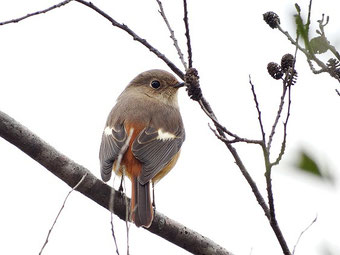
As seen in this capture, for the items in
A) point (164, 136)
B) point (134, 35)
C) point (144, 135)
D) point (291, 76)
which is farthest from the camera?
point (164, 136)

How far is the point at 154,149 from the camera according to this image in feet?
18.9

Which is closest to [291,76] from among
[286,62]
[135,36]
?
[286,62]

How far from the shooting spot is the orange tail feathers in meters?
4.78

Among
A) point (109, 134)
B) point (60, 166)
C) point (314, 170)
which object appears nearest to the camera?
point (314, 170)

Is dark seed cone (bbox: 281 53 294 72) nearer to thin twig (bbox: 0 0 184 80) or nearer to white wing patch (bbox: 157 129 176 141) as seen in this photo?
thin twig (bbox: 0 0 184 80)

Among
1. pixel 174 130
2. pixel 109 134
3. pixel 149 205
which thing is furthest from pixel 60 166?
pixel 174 130

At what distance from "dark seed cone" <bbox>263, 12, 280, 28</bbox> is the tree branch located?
1.71 metres

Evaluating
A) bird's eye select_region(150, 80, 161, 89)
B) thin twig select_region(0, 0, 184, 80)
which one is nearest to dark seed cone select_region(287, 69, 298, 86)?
thin twig select_region(0, 0, 184, 80)

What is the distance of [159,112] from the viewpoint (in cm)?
661

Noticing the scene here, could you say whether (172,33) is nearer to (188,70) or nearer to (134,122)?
(188,70)

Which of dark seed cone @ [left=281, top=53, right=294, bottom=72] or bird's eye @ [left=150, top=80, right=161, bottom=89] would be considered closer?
dark seed cone @ [left=281, top=53, right=294, bottom=72]

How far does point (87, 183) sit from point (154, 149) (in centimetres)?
155

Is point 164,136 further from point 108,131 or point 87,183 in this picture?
point 87,183

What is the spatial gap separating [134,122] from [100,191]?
181 cm
